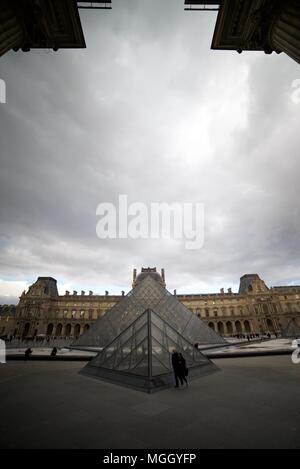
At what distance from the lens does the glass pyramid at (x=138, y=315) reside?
56.2 feet

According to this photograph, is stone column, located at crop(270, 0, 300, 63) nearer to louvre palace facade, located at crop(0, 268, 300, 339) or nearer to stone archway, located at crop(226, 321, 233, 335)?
louvre palace facade, located at crop(0, 268, 300, 339)

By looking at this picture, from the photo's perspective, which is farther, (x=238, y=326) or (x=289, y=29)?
(x=238, y=326)

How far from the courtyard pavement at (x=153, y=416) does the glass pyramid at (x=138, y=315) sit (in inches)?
470

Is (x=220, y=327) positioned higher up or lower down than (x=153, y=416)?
lower down

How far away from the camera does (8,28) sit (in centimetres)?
862

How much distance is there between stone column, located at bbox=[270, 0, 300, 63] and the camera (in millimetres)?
8609

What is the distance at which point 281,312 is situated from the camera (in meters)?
52.6

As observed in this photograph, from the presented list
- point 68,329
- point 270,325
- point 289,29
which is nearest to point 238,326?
point 270,325

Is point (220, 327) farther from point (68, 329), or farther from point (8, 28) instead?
point (8, 28)

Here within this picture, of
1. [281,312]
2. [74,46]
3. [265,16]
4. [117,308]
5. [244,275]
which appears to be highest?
[74,46]

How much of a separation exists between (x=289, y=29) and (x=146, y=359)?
15.0 meters
